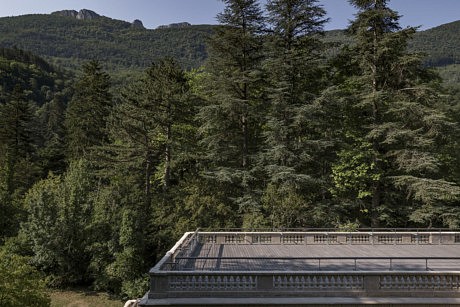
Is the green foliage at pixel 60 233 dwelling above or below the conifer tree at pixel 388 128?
below

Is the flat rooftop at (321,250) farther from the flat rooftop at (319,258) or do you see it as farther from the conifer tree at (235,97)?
the conifer tree at (235,97)

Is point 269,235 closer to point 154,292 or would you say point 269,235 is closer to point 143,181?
point 154,292

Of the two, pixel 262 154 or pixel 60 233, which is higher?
pixel 262 154

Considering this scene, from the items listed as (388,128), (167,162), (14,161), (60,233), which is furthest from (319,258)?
(14,161)

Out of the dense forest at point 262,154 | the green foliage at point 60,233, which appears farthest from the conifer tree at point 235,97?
the green foliage at point 60,233

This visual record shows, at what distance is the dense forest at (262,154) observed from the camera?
23391mm

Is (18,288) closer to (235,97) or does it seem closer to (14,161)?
(235,97)

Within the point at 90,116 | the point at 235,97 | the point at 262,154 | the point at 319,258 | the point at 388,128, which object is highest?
the point at 235,97

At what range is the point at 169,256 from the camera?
1221cm

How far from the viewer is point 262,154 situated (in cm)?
2480

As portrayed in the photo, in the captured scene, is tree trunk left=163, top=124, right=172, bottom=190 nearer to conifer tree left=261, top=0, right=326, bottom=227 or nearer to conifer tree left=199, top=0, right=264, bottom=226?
conifer tree left=199, top=0, right=264, bottom=226

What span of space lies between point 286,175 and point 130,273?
37.9 ft

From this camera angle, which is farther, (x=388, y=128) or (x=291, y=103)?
(x=291, y=103)

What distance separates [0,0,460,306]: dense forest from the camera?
76.7ft
